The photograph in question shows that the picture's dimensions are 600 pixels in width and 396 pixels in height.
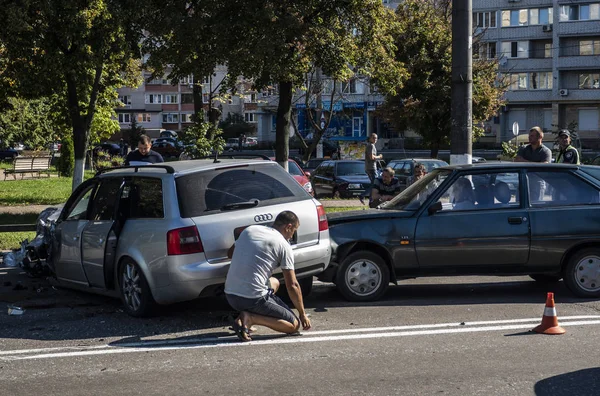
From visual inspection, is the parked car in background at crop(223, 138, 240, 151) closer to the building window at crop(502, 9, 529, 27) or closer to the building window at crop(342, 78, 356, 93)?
the building window at crop(342, 78, 356, 93)

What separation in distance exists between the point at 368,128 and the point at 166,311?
6815 centimetres

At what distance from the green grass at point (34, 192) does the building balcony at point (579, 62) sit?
48605 mm

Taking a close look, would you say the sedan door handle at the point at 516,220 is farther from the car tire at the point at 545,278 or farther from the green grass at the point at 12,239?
the green grass at the point at 12,239

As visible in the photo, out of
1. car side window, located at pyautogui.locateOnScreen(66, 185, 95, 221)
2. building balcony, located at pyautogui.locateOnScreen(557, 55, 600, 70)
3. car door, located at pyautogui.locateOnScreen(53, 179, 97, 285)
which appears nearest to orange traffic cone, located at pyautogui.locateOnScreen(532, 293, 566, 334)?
car door, located at pyautogui.locateOnScreen(53, 179, 97, 285)

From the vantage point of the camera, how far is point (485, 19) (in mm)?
75125

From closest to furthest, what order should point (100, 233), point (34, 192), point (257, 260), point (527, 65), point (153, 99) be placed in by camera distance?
point (257, 260) < point (100, 233) < point (34, 192) < point (527, 65) < point (153, 99)

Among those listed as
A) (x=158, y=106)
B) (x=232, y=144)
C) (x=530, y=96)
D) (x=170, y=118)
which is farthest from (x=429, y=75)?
(x=170, y=118)

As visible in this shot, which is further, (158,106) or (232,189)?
(158,106)

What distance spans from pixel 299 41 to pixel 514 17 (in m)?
58.3

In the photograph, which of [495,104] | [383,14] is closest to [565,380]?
[383,14]

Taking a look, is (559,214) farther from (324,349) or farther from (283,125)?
(283,125)

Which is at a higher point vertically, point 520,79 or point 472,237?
point 520,79

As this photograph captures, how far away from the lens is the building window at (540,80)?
7294cm

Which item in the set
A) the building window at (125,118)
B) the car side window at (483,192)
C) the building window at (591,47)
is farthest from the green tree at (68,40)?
the building window at (125,118)
